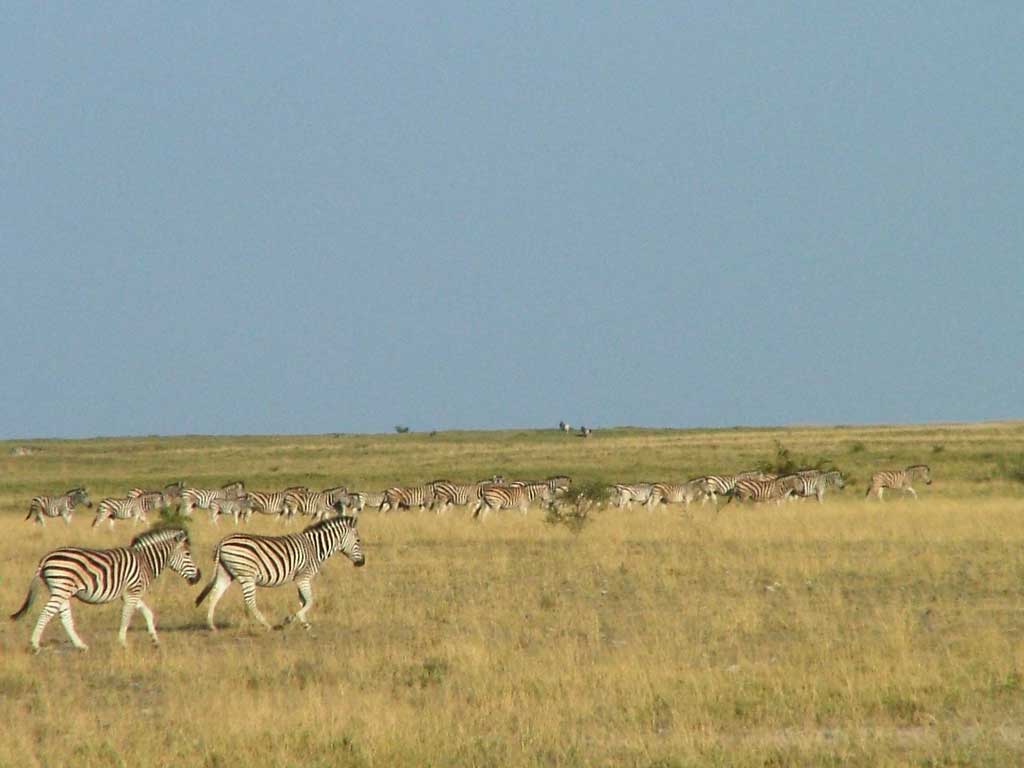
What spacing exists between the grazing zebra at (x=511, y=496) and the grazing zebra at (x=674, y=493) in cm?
239

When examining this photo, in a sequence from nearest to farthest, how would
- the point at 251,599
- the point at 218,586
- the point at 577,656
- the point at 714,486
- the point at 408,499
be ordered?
1. the point at 577,656
2. the point at 251,599
3. the point at 218,586
4. the point at 408,499
5. the point at 714,486

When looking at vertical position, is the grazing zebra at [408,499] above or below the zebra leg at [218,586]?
above

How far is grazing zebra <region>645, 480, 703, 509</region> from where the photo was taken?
115ft

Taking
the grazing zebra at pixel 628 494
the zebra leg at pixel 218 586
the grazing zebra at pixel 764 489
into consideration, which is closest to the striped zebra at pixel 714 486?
the grazing zebra at pixel 764 489

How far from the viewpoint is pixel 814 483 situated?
1415 inches

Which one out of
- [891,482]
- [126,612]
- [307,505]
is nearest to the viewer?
[126,612]

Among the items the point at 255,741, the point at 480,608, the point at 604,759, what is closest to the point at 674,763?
the point at 604,759

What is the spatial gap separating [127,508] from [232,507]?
2561 mm

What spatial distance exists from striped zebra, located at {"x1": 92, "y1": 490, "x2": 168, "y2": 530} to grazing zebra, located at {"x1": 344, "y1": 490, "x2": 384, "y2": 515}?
13.5ft

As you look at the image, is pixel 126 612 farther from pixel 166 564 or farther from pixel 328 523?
pixel 328 523

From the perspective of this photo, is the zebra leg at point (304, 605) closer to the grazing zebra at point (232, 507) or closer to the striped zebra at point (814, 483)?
the grazing zebra at point (232, 507)

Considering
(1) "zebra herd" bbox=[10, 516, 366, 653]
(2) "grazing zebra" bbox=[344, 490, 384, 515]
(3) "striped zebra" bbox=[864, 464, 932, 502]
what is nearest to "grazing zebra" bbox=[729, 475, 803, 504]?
(3) "striped zebra" bbox=[864, 464, 932, 502]

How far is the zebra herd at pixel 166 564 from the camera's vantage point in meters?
13.3

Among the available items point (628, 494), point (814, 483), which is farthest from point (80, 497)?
point (814, 483)
